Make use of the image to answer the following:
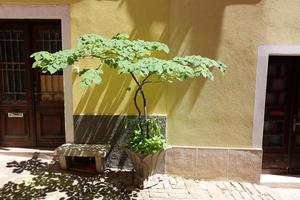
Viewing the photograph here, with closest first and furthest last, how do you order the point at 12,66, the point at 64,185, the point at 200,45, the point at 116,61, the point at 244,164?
the point at 116,61 → the point at 64,185 → the point at 200,45 → the point at 244,164 → the point at 12,66

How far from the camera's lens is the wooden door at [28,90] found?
22.6 ft

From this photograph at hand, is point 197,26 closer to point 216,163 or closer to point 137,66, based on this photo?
point 137,66

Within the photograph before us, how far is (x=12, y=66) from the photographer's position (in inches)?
276

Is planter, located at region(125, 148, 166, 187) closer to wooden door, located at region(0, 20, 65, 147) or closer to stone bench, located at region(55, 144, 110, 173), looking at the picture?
stone bench, located at region(55, 144, 110, 173)

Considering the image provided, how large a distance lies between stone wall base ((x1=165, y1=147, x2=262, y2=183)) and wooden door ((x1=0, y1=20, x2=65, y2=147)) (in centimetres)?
257

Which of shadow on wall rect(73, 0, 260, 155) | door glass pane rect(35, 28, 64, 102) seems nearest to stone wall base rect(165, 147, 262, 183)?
shadow on wall rect(73, 0, 260, 155)

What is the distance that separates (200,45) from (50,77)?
3.18 metres

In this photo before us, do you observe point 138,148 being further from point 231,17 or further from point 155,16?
point 231,17

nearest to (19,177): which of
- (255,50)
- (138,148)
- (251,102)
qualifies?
(138,148)

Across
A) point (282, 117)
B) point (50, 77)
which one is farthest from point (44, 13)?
point (282, 117)

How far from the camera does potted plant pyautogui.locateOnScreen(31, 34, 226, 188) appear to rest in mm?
5055

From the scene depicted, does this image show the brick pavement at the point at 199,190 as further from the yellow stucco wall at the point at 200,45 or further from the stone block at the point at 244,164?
the yellow stucco wall at the point at 200,45

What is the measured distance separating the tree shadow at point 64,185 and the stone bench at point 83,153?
0.19 m

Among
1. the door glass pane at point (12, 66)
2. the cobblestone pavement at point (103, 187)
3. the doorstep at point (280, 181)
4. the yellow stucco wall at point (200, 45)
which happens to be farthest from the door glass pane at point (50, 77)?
the doorstep at point (280, 181)
